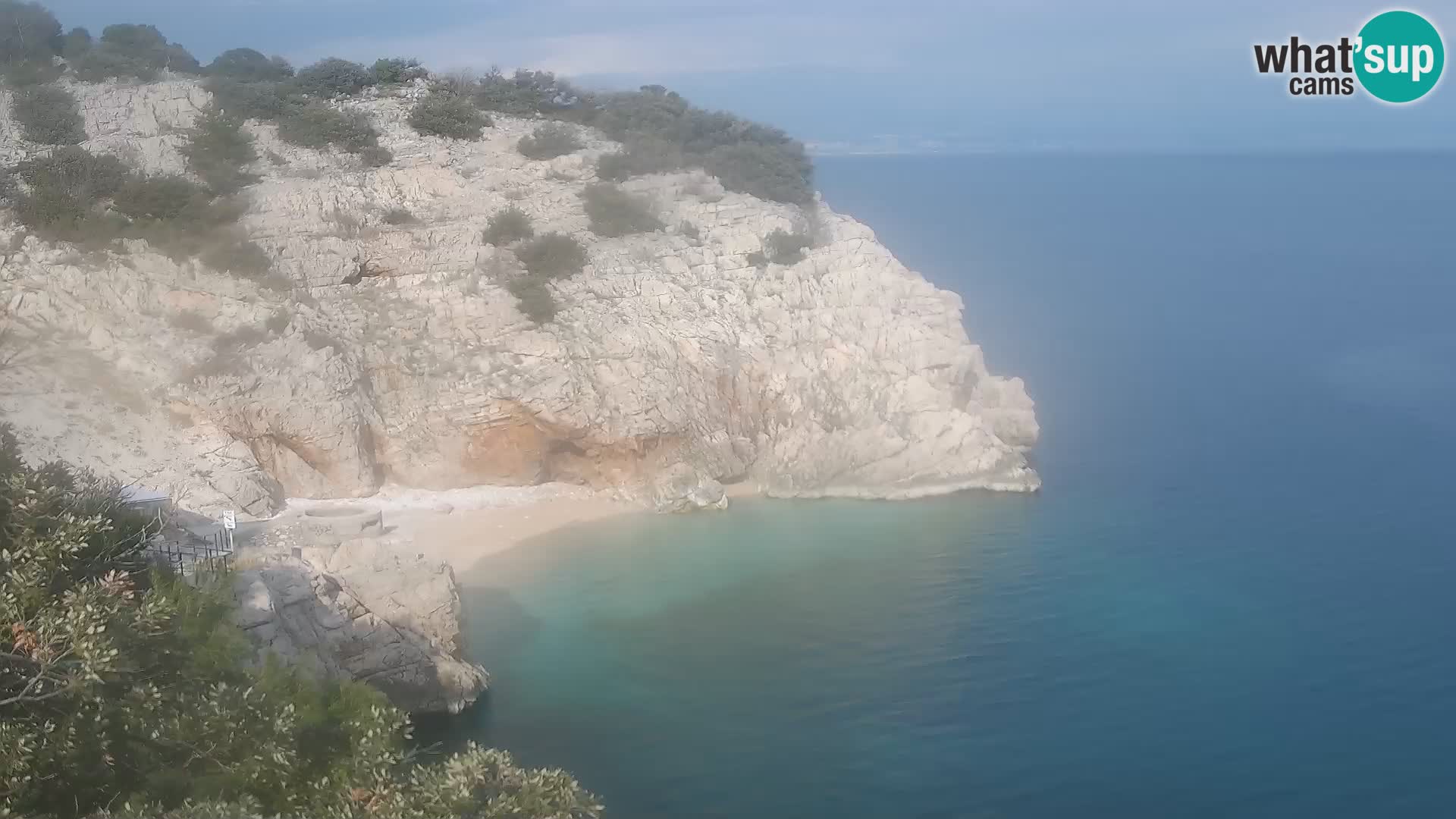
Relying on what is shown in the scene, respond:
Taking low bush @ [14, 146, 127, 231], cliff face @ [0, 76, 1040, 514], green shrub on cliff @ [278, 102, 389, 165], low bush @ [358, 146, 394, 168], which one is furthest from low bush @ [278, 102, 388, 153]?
low bush @ [14, 146, 127, 231]

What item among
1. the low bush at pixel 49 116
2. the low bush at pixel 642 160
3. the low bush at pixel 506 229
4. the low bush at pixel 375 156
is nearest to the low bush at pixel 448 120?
the low bush at pixel 375 156

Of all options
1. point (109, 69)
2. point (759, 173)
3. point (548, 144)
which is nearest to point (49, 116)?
point (109, 69)

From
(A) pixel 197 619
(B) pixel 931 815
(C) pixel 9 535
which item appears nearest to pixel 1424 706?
(B) pixel 931 815

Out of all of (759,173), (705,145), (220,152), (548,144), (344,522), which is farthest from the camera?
(705,145)

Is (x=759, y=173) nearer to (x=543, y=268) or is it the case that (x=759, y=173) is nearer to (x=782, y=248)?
(x=782, y=248)

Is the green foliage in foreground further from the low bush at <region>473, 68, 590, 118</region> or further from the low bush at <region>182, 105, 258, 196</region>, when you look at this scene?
the low bush at <region>473, 68, 590, 118</region>

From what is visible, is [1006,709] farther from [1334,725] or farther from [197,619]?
[197,619]
